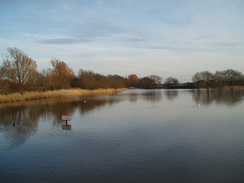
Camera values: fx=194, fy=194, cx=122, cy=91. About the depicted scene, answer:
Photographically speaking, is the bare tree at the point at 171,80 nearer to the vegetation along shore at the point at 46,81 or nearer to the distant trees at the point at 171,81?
the distant trees at the point at 171,81

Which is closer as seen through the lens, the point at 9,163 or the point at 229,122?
the point at 9,163

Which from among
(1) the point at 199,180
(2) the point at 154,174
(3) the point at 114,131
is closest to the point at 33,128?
(3) the point at 114,131

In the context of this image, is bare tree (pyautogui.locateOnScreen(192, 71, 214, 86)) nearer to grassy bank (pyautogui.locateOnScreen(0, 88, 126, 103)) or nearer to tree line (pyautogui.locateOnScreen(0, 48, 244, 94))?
tree line (pyautogui.locateOnScreen(0, 48, 244, 94))

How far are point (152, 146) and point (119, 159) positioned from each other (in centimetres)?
173

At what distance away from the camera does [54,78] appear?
37.7 metres

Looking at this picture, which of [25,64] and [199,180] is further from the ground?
[25,64]

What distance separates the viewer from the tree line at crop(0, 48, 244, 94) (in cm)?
2775

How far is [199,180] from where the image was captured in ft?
15.7

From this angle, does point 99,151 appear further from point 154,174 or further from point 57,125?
point 57,125

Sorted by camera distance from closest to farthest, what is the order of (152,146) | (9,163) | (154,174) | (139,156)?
(154,174)
(9,163)
(139,156)
(152,146)

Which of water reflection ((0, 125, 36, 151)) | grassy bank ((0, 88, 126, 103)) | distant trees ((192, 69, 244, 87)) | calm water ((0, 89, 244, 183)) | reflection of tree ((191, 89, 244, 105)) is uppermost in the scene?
distant trees ((192, 69, 244, 87))

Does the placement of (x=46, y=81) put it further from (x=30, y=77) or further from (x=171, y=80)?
(x=171, y=80)

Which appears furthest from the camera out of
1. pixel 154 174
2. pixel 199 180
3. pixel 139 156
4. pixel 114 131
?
pixel 114 131

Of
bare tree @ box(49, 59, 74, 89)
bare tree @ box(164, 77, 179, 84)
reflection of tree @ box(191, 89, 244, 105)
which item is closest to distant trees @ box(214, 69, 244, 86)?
bare tree @ box(164, 77, 179, 84)
